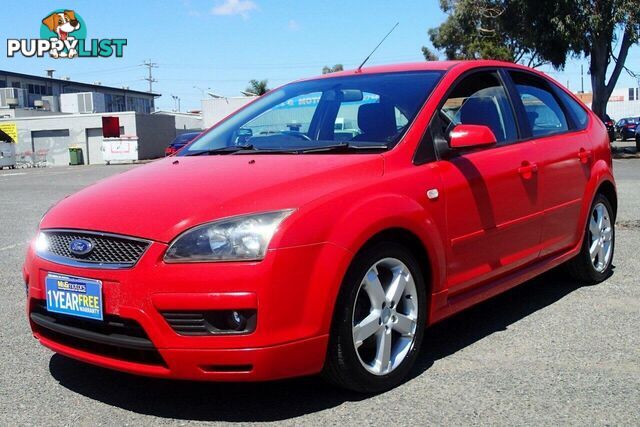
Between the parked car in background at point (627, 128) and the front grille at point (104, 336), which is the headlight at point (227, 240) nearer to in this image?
the front grille at point (104, 336)

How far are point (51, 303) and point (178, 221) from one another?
77 centimetres

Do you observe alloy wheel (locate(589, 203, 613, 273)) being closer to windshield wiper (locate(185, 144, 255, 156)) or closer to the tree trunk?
windshield wiper (locate(185, 144, 255, 156))

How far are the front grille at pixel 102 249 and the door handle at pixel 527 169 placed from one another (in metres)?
2.44

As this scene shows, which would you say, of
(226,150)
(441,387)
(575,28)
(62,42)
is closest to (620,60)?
(575,28)

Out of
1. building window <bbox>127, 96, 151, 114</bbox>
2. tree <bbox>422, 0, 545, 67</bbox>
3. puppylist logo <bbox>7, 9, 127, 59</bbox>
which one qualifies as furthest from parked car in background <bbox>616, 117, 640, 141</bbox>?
building window <bbox>127, 96, 151, 114</bbox>

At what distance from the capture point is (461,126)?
382cm

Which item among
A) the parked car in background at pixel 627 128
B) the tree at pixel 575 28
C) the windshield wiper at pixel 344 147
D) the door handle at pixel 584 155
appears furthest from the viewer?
the parked car in background at pixel 627 128

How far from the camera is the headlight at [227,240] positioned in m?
2.90

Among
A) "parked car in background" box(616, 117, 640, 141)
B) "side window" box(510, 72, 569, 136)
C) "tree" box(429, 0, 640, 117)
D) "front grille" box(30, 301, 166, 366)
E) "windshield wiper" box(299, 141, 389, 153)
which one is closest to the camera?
"front grille" box(30, 301, 166, 366)

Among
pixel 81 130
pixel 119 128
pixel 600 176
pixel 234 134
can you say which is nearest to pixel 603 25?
pixel 600 176

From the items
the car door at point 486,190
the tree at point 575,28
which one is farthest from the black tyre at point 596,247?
the tree at point 575,28

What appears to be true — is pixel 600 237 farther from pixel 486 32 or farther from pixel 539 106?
pixel 486 32

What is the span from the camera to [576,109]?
5.41 meters

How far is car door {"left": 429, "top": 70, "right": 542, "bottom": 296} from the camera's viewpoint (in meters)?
3.81
